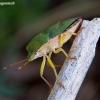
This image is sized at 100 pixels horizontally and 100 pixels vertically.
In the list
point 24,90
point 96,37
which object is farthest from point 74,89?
point 24,90

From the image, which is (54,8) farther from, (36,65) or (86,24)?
(86,24)

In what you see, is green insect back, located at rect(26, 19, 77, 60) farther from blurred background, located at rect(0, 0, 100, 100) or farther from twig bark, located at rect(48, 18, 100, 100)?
blurred background, located at rect(0, 0, 100, 100)

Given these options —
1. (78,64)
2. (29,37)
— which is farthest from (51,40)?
(29,37)

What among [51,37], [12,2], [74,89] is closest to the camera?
[74,89]

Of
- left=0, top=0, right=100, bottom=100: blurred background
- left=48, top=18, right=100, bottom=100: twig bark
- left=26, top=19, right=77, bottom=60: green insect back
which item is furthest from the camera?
left=0, top=0, right=100, bottom=100: blurred background

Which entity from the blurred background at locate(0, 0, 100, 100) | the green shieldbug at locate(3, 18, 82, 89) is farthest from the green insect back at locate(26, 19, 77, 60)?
the blurred background at locate(0, 0, 100, 100)

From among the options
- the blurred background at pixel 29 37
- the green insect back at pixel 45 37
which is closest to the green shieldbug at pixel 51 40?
the green insect back at pixel 45 37

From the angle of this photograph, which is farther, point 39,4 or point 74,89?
point 39,4
